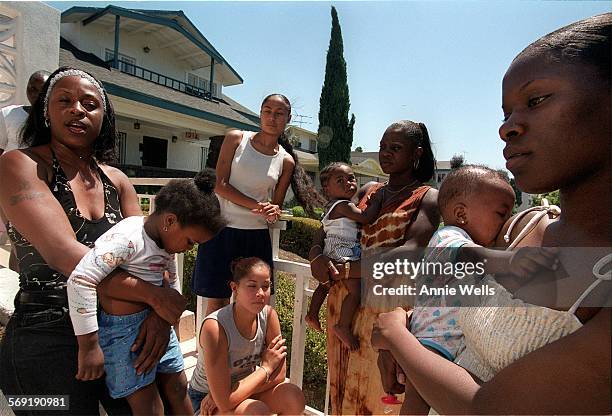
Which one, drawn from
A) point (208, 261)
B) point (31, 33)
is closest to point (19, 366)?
point (208, 261)

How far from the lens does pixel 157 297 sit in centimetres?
152

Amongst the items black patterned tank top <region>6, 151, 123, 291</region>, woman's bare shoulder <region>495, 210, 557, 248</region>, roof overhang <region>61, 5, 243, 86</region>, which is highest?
roof overhang <region>61, 5, 243, 86</region>

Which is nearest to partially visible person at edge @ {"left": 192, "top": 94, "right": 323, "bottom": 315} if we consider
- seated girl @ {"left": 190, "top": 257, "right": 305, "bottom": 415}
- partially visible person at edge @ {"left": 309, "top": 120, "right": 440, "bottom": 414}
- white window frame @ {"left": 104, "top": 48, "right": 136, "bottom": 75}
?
seated girl @ {"left": 190, "top": 257, "right": 305, "bottom": 415}

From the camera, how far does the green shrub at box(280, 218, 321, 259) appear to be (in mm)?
12859

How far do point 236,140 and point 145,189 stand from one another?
6398 millimetres

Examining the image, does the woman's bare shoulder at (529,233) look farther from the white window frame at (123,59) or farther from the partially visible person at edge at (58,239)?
the white window frame at (123,59)

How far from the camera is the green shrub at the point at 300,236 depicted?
42.2ft

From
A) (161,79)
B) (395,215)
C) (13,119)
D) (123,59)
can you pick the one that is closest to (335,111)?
(161,79)

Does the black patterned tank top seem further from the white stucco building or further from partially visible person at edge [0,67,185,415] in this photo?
the white stucco building

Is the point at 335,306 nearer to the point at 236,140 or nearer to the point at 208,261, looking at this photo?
the point at 208,261

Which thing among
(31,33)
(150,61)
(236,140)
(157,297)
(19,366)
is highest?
(150,61)

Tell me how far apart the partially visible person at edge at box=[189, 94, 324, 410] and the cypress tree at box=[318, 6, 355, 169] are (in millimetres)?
19874

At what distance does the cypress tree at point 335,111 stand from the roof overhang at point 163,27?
7.70m

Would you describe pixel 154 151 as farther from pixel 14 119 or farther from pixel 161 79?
pixel 14 119
